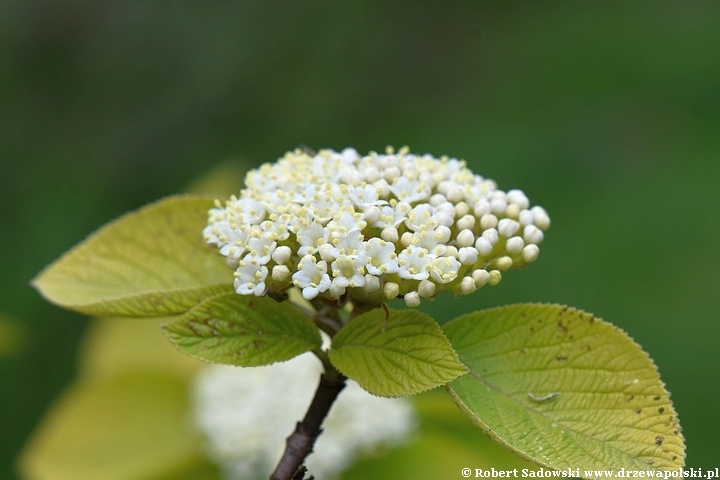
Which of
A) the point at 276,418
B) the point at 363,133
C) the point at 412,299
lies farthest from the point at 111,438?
the point at 363,133

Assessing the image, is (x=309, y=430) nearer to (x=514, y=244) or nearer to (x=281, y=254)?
(x=281, y=254)

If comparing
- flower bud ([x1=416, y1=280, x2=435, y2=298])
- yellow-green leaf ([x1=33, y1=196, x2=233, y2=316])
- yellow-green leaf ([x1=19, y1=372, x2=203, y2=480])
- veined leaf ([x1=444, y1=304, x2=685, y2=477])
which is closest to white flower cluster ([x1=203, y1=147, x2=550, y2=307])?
flower bud ([x1=416, y1=280, x2=435, y2=298])

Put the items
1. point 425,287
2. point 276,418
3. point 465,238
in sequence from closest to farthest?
1. point 425,287
2. point 465,238
3. point 276,418

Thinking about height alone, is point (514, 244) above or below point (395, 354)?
above

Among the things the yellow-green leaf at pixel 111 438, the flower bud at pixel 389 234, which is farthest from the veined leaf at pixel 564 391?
the yellow-green leaf at pixel 111 438

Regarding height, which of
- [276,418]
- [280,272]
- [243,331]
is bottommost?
[276,418]
